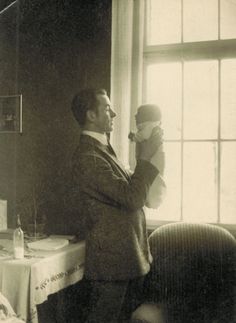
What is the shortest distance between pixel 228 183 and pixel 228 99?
602 millimetres

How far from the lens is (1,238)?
10.1 feet

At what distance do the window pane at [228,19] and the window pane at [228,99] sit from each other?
0.64ft

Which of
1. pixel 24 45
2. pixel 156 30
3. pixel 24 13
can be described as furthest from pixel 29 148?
pixel 156 30

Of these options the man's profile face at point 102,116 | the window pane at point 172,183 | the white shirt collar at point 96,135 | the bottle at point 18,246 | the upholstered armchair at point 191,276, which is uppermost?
the man's profile face at point 102,116

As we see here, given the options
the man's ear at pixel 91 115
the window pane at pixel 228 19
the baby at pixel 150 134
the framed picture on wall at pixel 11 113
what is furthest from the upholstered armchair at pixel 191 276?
the framed picture on wall at pixel 11 113

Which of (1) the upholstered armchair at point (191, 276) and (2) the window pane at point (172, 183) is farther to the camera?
(2) the window pane at point (172, 183)

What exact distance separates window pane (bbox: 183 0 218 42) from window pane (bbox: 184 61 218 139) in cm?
20

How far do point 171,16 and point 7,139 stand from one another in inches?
64.1

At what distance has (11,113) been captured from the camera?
3699 millimetres

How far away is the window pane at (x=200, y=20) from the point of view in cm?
329

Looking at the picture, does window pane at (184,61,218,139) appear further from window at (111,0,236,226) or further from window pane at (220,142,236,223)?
window pane at (220,142,236,223)

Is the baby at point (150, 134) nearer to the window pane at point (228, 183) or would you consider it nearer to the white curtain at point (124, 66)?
the white curtain at point (124, 66)

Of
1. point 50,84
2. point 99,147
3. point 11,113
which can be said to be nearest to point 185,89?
point 50,84

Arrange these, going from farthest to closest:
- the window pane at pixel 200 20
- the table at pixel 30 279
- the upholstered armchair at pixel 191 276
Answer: the window pane at pixel 200 20 → the upholstered armchair at pixel 191 276 → the table at pixel 30 279
